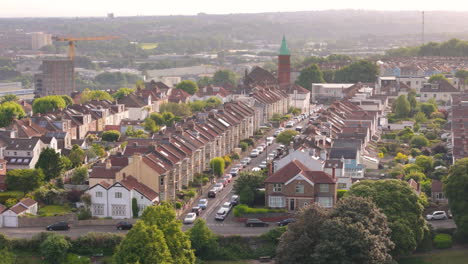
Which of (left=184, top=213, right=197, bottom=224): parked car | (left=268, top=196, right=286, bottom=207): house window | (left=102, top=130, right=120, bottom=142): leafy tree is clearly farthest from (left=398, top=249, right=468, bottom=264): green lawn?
(left=102, top=130, right=120, bottom=142): leafy tree

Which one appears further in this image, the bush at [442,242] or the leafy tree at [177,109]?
the leafy tree at [177,109]

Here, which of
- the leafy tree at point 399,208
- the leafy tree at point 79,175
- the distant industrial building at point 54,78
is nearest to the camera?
the leafy tree at point 399,208

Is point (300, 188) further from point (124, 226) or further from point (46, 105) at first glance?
point (46, 105)

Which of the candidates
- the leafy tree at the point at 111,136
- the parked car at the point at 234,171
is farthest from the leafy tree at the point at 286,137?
the leafy tree at the point at 111,136

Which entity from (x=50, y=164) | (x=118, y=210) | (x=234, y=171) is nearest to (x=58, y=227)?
(x=118, y=210)

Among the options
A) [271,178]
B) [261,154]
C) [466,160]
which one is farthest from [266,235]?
[261,154]

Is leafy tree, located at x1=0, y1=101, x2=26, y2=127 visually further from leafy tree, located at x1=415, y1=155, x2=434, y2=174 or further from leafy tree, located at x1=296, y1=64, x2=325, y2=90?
leafy tree, located at x1=296, y1=64, x2=325, y2=90

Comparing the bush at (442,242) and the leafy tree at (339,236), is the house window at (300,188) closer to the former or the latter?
the leafy tree at (339,236)
